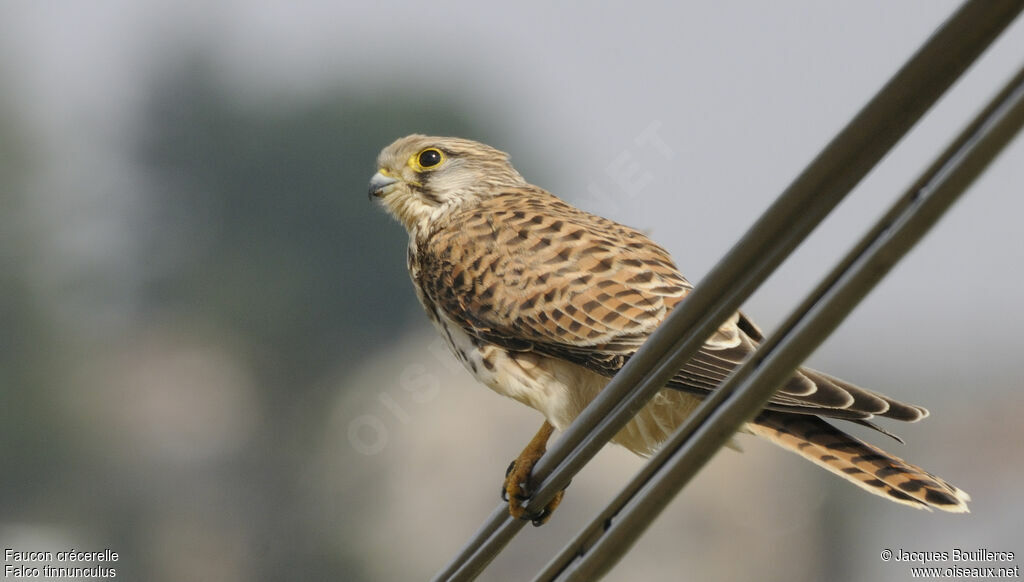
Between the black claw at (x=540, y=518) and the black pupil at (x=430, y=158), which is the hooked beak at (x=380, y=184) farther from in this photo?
the black claw at (x=540, y=518)

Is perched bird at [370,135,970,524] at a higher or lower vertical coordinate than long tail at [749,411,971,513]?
lower

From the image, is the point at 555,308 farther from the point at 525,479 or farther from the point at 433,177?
the point at 525,479

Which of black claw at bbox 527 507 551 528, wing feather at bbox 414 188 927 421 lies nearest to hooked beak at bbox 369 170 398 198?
wing feather at bbox 414 188 927 421

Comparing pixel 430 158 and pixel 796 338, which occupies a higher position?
pixel 796 338

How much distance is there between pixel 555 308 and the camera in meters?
2.48

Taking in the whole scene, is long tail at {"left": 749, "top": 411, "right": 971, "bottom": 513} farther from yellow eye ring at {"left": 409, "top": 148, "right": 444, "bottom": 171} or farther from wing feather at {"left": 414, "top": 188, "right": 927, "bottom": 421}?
yellow eye ring at {"left": 409, "top": 148, "right": 444, "bottom": 171}

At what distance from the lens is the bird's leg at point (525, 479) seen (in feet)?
5.81

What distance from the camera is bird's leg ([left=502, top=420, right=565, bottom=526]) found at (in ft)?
5.81

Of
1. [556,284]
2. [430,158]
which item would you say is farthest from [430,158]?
[556,284]

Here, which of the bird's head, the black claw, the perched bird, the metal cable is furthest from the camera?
the bird's head

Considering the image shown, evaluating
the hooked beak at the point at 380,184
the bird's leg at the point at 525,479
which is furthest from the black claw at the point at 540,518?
the hooked beak at the point at 380,184

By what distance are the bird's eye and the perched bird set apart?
0.02m

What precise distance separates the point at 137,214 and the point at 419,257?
21720mm

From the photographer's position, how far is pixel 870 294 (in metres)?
0.95
